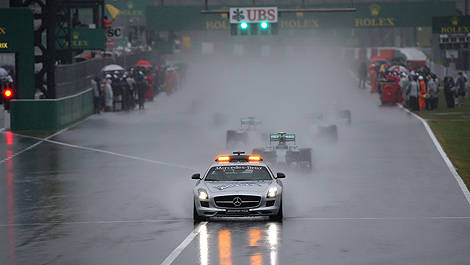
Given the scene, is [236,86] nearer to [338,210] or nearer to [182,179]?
[182,179]

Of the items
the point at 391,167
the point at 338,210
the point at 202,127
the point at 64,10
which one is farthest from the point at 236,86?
→ the point at 338,210

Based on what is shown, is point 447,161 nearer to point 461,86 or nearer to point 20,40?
point 20,40

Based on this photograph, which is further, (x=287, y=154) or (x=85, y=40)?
(x=85, y=40)

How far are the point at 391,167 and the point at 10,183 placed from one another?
942 centimetres

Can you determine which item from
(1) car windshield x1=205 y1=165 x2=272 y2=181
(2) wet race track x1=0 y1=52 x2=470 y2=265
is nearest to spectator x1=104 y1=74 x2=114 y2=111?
(2) wet race track x1=0 y1=52 x2=470 y2=265

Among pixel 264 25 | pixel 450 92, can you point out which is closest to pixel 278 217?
pixel 264 25

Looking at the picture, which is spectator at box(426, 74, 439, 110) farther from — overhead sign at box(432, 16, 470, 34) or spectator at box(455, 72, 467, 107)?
overhead sign at box(432, 16, 470, 34)

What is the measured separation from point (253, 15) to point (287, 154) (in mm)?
23539

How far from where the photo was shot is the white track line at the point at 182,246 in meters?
14.6

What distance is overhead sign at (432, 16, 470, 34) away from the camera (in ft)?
200

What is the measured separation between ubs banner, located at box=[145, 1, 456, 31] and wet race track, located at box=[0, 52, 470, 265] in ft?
102

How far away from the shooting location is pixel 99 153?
32.2 meters

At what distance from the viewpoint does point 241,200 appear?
17.9m

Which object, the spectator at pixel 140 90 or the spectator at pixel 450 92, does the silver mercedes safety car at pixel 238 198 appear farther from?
the spectator at pixel 140 90
